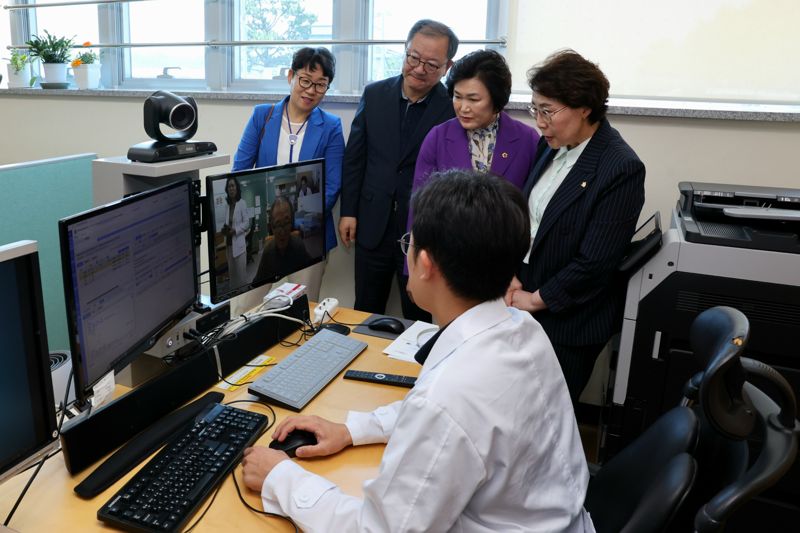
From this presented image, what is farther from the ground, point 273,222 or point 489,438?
point 273,222

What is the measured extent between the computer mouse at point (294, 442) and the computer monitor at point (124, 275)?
0.33 m

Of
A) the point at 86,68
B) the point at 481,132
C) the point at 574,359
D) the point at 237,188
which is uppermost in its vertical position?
the point at 86,68

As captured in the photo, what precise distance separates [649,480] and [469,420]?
0.35 m

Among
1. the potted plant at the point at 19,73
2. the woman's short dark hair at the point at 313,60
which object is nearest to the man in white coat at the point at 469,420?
the woman's short dark hair at the point at 313,60

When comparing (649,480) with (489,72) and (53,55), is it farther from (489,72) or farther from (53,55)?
(53,55)

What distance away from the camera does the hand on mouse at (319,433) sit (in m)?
1.18

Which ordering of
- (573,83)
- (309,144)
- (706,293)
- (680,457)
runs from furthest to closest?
(309,144)
(573,83)
(706,293)
(680,457)

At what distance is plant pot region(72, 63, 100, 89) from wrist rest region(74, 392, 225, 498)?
2945 millimetres

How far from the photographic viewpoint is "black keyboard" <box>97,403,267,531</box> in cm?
98

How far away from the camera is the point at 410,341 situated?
1745mm

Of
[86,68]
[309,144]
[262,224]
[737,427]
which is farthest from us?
[86,68]

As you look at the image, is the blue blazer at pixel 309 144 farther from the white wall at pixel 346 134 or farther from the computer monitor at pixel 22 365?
the computer monitor at pixel 22 365

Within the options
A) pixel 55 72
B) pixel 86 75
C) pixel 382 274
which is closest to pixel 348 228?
pixel 382 274

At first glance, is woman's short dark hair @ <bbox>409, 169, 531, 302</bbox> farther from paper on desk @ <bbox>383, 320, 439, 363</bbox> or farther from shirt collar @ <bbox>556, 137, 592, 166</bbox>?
shirt collar @ <bbox>556, 137, 592, 166</bbox>
